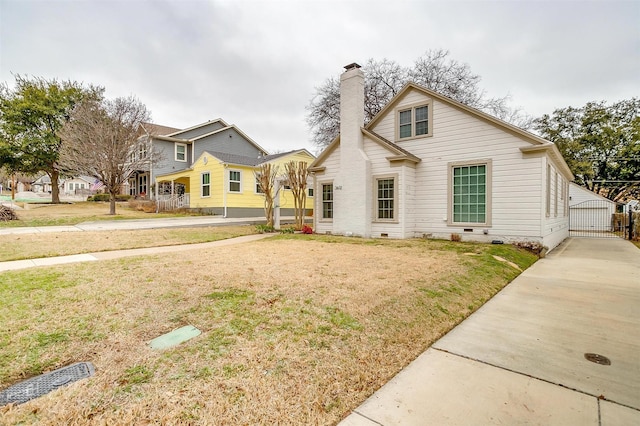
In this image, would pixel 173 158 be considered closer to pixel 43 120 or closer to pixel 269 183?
pixel 43 120

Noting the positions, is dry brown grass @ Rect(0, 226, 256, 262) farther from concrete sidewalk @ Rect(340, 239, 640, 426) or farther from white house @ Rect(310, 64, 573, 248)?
concrete sidewalk @ Rect(340, 239, 640, 426)

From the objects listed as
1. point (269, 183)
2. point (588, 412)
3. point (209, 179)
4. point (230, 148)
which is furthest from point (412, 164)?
point (230, 148)

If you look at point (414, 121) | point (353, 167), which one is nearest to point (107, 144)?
point (353, 167)

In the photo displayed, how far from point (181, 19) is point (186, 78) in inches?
309

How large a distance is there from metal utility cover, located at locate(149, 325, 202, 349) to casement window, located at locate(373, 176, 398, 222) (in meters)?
8.74

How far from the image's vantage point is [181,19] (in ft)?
35.9

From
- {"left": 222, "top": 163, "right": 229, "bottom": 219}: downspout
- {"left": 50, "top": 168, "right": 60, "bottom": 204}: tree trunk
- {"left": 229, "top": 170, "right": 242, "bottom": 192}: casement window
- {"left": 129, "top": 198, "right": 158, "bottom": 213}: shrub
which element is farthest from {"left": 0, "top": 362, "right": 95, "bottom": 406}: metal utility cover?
{"left": 50, "top": 168, "right": 60, "bottom": 204}: tree trunk

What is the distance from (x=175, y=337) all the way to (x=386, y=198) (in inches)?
363

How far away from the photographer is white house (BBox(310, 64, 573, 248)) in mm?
9203

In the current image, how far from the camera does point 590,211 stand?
21.9 meters

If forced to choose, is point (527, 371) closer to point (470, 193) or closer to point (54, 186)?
point (470, 193)

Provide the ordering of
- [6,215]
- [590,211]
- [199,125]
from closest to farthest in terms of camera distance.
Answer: [6,215]
[590,211]
[199,125]

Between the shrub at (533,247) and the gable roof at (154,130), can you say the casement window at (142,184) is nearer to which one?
the gable roof at (154,130)

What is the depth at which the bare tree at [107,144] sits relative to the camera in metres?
16.5
